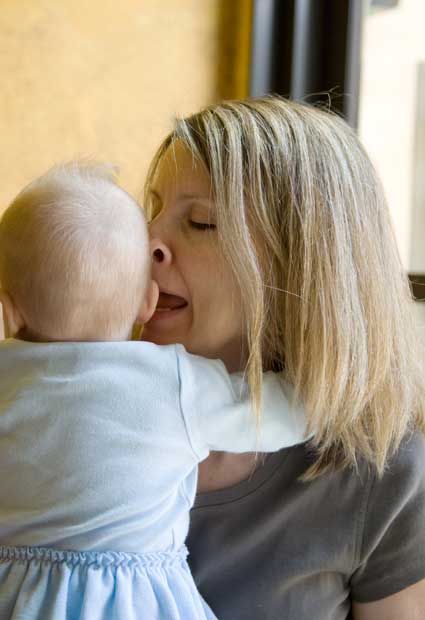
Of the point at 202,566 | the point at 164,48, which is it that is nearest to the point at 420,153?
the point at 164,48

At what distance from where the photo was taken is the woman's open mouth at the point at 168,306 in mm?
1303

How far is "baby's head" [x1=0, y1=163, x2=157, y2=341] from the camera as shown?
3.51 ft

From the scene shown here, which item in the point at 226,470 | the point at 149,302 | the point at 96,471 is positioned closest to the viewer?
the point at 96,471

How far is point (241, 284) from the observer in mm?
1229

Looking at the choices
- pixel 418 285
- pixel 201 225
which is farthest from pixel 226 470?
pixel 418 285

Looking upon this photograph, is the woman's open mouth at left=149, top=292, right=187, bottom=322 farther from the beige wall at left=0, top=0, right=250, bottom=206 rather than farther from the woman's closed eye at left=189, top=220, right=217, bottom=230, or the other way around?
the beige wall at left=0, top=0, right=250, bottom=206

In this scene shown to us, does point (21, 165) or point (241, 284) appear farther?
point (21, 165)

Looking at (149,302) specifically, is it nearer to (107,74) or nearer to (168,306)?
(168,306)

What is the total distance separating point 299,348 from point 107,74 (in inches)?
47.7

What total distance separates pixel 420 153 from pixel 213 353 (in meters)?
1.00

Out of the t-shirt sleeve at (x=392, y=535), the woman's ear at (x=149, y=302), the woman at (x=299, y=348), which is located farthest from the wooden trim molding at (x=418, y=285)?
the woman's ear at (x=149, y=302)

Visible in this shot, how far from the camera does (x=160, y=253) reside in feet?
4.21

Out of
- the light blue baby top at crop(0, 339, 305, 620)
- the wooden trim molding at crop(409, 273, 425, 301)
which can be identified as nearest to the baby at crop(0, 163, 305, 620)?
the light blue baby top at crop(0, 339, 305, 620)

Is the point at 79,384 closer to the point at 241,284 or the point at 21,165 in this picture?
the point at 241,284
